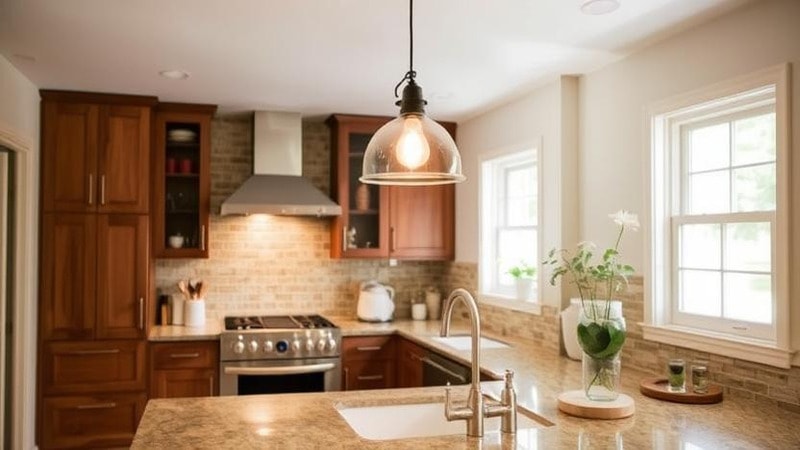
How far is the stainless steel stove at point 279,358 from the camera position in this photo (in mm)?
4527

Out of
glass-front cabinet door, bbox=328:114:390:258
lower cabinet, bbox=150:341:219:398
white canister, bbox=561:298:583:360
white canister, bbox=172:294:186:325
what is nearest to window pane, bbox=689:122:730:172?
white canister, bbox=561:298:583:360

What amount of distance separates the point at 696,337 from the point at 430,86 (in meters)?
2.15

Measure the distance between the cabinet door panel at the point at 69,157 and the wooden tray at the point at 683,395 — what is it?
3.58m

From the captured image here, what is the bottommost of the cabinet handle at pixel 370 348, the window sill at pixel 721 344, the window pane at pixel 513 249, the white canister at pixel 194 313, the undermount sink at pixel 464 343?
the cabinet handle at pixel 370 348

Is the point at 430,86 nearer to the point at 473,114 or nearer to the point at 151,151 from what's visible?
the point at 473,114

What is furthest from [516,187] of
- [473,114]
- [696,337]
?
[696,337]

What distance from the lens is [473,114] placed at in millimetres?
5129

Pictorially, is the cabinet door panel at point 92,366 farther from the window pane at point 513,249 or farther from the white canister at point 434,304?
the window pane at point 513,249

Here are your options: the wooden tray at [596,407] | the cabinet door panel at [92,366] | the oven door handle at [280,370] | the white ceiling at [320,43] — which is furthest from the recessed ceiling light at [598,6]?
the cabinet door panel at [92,366]

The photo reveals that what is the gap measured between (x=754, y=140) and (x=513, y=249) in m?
2.09

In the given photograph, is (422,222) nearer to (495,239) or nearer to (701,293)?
(495,239)

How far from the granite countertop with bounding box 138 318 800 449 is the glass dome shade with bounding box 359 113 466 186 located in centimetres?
82

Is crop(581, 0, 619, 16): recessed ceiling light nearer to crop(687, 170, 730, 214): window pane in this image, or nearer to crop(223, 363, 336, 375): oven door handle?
crop(687, 170, 730, 214): window pane

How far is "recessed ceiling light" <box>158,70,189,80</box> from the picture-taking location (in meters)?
3.95
